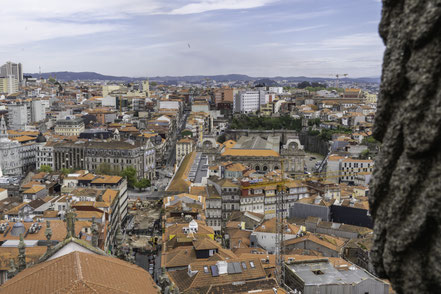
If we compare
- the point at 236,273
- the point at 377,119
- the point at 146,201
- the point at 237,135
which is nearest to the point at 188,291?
the point at 236,273

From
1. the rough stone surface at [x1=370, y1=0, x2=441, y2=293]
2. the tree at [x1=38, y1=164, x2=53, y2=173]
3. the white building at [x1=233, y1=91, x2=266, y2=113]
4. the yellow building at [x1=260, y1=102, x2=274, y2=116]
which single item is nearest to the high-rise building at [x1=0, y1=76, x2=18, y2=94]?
the white building at [x1=233, y1=91, x2=266, y2=113]

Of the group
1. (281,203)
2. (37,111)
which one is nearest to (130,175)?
(281,203)

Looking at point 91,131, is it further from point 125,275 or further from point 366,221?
point 125,275

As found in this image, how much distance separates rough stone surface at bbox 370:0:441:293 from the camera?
478 centimetres

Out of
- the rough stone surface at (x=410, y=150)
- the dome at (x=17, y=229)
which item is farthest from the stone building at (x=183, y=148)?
the rough stone surface at (x=410, y=150)

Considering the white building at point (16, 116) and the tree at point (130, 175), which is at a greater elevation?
the white building at point (16, 116)

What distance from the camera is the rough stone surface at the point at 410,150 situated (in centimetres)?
478

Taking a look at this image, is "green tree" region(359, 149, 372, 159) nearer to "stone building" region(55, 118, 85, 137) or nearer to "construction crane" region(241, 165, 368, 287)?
"construction crane" region(241, 165, 368, 287)

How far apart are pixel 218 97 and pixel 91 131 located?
7203 cm

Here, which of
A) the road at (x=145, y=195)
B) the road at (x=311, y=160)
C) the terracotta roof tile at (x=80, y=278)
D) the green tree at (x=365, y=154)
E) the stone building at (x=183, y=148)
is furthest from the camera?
the stone building at (x=183, y=148)

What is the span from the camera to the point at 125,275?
55.3ft

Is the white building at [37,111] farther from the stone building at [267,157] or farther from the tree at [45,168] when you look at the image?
the stone building at [267,157]

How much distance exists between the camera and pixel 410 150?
5.01 meters

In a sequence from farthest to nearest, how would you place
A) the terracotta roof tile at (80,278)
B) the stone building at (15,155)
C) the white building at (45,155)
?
the white building at (45,155) < the stone building at (15,155) < the terracotta roof tile at (80,278)
